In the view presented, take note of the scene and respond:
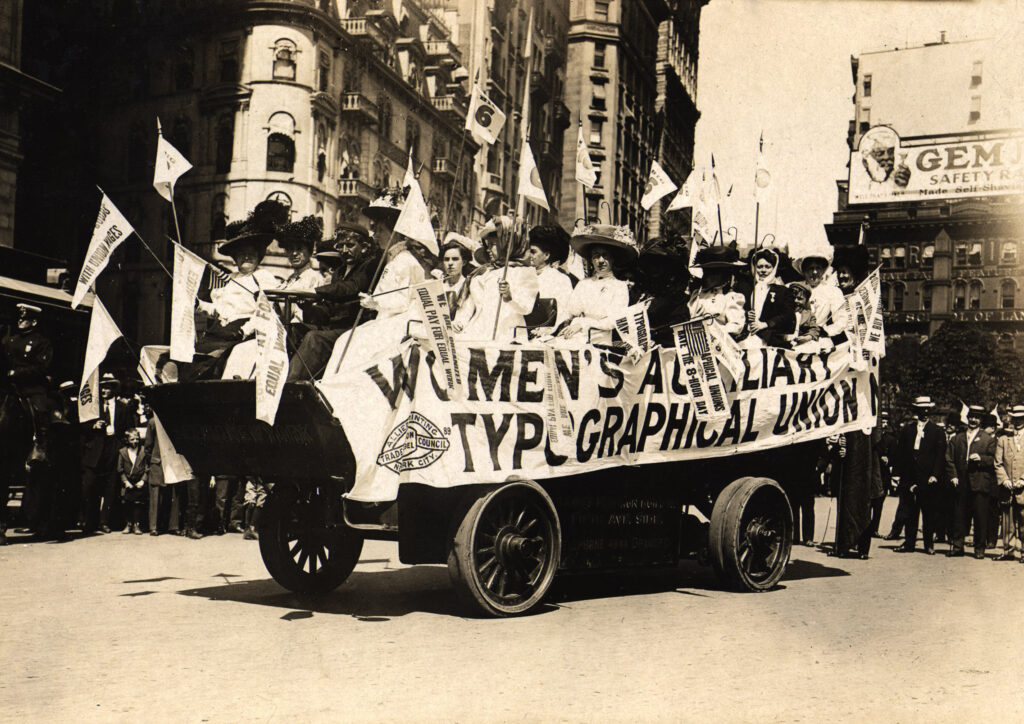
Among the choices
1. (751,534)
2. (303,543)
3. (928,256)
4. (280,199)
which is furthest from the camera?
(928,256)

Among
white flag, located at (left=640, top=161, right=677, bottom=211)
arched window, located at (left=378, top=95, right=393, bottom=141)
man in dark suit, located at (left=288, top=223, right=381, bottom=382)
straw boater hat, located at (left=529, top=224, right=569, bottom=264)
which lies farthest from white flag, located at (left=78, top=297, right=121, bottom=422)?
arched window, located at (left=378, top=95, right=393, bottom=141)

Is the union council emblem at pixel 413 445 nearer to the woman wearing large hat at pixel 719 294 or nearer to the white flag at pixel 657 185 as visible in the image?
the woman wearing large hat at pixel 719 294

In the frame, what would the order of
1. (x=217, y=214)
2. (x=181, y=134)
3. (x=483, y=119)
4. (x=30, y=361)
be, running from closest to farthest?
(x=483, y=119) < (x=30, y=361) < (x=217, y=214) < (x=181, y=134)

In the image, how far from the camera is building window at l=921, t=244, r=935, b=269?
89.9 metres

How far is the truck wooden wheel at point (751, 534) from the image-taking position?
10.0 m

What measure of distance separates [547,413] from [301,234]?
2751mm

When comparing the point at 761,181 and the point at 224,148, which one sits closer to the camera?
the point at 761,181

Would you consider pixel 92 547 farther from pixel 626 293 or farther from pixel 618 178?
pixel 618 178

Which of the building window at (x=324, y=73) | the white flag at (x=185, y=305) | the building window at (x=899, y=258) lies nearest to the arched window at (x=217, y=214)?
the building window at (x=324, y=73)

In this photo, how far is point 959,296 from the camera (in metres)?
86.8

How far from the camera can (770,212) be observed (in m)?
14.6

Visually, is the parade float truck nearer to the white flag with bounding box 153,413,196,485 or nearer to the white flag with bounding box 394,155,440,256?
the white flag with bounding box 153,413,196,485

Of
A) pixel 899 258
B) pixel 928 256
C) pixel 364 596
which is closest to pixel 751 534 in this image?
pixel 364 596

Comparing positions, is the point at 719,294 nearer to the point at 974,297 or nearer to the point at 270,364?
the point at 270,364
